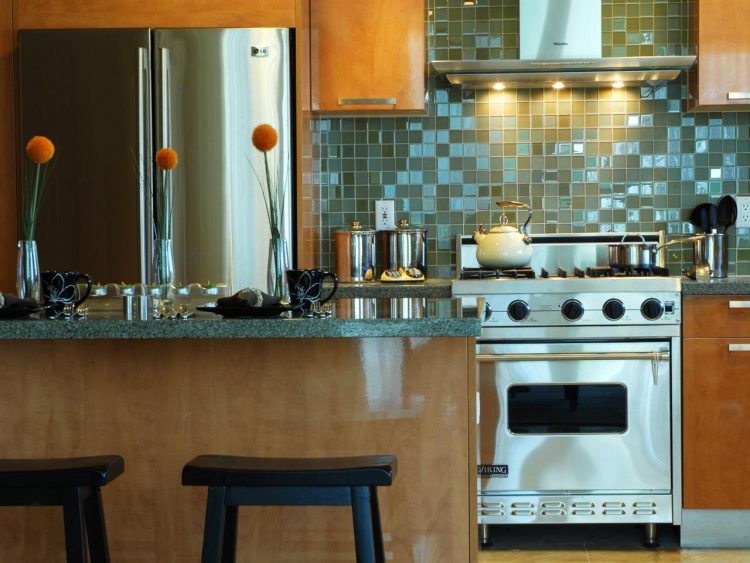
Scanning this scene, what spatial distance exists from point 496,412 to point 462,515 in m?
1.32

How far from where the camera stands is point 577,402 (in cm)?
362

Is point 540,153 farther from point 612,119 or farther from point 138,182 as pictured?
point 138,182

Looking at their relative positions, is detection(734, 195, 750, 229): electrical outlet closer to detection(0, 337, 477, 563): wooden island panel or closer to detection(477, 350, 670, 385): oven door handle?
detection(477, 350, 670, 385): oven door handle

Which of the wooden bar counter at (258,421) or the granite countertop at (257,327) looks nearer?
the granite countertop at (257,327)

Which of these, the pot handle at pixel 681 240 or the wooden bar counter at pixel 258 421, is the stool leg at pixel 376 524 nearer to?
the wooden bar counter at pixel 258 421

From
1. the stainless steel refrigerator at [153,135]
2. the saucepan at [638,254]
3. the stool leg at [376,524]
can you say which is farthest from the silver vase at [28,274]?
the saucepan at [638,254]

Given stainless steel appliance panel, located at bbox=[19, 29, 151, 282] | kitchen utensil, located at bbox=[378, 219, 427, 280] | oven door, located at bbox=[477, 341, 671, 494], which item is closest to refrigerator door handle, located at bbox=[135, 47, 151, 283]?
stainless steel appliance panel, located at bbox=[19, 29, 151, 282]

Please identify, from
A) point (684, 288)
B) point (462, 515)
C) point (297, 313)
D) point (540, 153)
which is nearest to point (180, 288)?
point (297, 313)

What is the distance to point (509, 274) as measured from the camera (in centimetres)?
388

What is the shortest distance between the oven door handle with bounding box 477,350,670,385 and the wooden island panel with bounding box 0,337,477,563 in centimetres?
133

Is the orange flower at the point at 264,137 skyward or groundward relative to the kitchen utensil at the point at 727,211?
skyward

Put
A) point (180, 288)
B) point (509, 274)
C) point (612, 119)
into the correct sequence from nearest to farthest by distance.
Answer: point (180, 288) < point (509, 274) < point (612, 119)

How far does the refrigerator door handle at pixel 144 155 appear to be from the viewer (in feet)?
12.2

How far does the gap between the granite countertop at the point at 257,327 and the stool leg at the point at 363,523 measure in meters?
0.37
